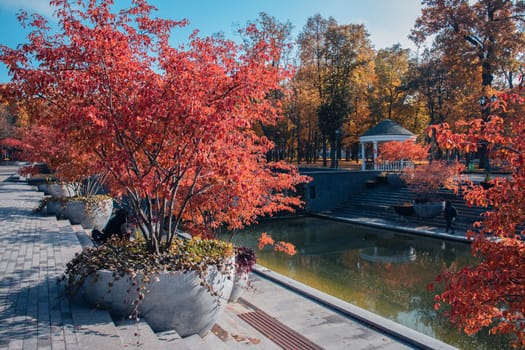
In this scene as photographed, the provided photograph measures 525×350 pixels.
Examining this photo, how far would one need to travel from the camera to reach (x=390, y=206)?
18.5 meters

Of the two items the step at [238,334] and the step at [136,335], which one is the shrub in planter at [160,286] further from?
the step at [238,334]

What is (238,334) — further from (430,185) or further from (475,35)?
(475,35)

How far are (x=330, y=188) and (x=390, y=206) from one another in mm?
3784

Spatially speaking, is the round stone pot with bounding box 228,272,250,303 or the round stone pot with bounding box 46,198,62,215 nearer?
the round stone pot with bounding box 228,272,250,303

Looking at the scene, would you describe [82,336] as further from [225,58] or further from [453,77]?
[453,77]

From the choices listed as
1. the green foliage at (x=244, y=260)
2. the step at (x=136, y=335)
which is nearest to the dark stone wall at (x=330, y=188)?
the green foliage at (x=244, y=260)

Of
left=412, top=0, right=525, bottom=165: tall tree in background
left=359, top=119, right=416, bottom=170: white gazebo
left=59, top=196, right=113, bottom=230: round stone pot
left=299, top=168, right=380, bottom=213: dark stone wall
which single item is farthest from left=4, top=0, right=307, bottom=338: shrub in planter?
left=359, top=119, right=416, bottom=170: white gazebo

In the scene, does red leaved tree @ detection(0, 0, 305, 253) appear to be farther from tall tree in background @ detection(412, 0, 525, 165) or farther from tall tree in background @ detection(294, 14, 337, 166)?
tall tree in background @ detection(294, 14, 337, 166)

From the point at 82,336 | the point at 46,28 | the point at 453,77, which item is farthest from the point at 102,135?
the point at 453,77

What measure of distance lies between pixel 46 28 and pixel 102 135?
60.5 inches

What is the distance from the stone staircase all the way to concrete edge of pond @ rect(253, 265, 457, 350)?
30.5 ft

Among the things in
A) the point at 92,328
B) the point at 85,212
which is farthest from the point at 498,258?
the point at 85,212

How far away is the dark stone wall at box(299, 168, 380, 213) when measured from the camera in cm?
2106

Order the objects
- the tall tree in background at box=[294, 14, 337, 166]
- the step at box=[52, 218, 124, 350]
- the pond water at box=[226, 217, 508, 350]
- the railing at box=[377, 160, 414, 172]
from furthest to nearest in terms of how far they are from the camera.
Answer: the tall tree in background at box=[294, 14, 337, 166]
the railing at box=[377, 160, 414, 172]
the pond water at box=[226, 217, 508, 350]
the step at box=[52, 218, 124, 350]
